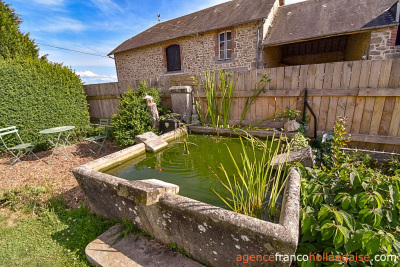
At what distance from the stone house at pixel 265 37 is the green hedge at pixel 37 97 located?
635cm

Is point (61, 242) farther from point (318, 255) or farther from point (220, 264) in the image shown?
point (318, 255)

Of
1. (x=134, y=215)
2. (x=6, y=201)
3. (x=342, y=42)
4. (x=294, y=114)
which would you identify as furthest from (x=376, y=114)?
(x=342, y=42)

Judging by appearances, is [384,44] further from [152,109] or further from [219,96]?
[152,109]

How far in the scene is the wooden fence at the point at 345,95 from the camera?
2869 millimetres

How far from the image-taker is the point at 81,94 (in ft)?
18.3

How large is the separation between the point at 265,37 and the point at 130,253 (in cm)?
926

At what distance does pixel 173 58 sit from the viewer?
35.7 feet

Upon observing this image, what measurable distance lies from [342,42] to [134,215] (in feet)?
42.7

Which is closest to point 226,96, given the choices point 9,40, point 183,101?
point 183,101

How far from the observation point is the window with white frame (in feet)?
29.4

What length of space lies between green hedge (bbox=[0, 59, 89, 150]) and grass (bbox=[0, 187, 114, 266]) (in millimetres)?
2708

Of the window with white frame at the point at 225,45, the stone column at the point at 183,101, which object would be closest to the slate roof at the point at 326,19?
the window with white frame at the point at 225,45

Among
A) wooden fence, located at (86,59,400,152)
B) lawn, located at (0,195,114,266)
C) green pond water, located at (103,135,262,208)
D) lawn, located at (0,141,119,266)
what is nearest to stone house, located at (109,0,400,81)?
wooden fence, located at (86,59,400,152)

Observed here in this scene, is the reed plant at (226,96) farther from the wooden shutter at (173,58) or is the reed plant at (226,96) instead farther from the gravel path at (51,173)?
the wooden shutter at (173,58)
